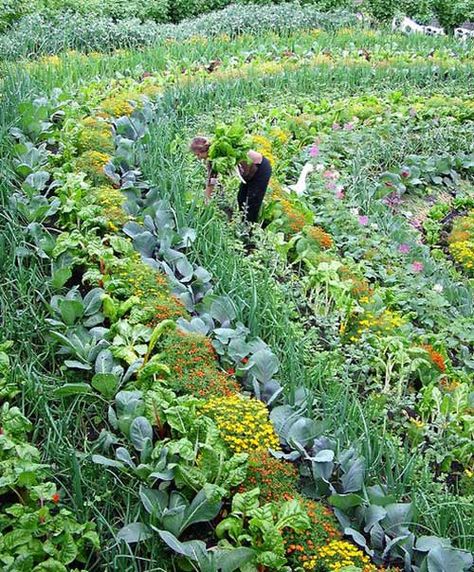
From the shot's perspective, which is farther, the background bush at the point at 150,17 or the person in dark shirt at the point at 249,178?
the background bush at the point at 150,17

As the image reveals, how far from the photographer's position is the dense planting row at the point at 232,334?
9.58ft

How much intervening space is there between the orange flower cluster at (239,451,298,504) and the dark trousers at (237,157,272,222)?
2.56 meters

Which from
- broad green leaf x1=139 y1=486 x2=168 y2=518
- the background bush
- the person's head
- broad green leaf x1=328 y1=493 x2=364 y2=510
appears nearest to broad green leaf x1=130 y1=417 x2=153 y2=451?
broad green leaf x1=139 y1=486 x2=168 y2=518

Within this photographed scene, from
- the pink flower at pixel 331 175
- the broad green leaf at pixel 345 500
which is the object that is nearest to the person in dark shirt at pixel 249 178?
the pink flower at pixel 331 175

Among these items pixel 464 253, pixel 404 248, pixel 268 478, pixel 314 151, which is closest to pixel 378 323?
pixel 404 248

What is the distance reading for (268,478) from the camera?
9.95ft

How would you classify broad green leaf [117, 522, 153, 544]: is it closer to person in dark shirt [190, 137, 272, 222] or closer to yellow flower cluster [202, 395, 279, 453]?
yellow flower cluster [202, 395, 279, 453]

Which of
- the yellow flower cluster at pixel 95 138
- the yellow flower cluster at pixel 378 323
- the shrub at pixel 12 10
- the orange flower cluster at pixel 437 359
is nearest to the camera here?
the orange flower cluster at pixel 437 359

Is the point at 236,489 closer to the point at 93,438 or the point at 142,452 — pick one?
the point at 142,452

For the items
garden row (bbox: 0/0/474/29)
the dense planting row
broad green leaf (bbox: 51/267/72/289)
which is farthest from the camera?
garden row (bbox: 0/0/474/29)

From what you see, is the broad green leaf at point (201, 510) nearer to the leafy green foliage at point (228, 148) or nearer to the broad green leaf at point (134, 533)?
the broad green leaf at point (134, 533)

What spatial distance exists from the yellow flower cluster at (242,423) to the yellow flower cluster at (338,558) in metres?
0.49

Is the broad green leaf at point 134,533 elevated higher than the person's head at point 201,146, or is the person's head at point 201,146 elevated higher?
the person's head at point 201,146

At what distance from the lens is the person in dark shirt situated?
532cm
